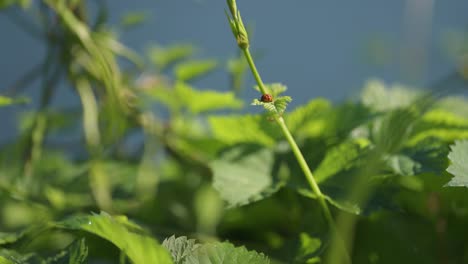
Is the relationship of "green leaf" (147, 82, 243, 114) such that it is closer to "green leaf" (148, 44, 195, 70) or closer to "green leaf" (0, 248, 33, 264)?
"green leaf" (148, 44, 195, 70)

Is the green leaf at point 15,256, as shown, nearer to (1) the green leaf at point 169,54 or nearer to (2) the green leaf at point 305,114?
(2) the green leaf at point 305,114

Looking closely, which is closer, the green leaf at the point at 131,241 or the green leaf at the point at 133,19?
the green leaf at the point at 131,241

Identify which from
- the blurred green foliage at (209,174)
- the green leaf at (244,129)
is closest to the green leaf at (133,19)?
the blurred green foliage at (209,174)

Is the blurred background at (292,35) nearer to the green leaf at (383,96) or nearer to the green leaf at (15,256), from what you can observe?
the green leaf at (383,96)

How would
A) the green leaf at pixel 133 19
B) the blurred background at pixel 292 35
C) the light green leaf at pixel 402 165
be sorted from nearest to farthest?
the light green leaf at pixel 402 165 < the green leaf at pixel 133 19 < the blurred background at pixel 292 35

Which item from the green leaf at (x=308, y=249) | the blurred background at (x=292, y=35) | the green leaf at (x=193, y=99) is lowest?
the green leaf at (x=308, y=249)

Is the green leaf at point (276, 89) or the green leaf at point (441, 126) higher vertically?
the green leaf at point (441, 126)

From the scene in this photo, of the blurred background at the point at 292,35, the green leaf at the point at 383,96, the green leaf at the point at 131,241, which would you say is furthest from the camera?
the blurred background at the point at 292,35
